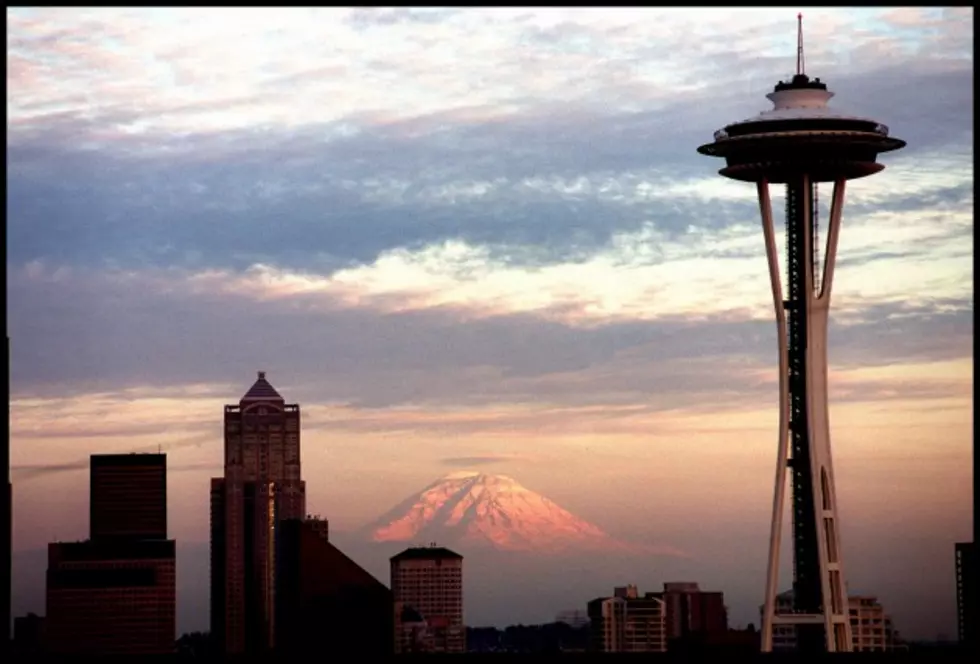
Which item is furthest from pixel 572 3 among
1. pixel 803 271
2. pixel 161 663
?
pixel 803 271

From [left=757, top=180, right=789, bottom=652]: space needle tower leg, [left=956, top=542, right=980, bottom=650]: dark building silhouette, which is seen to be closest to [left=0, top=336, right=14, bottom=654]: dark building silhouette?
[left=757, top=180, right=789, bottom=652]: space needle tower leg

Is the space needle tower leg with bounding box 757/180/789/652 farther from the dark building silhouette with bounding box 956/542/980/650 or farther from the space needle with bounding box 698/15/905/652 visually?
the dark building silhouette with bounding box 956/542/980/650

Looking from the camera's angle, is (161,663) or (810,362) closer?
(161,663)

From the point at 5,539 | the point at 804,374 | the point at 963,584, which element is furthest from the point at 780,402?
the point at 5,539

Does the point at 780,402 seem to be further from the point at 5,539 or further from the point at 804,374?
the point at 5,539

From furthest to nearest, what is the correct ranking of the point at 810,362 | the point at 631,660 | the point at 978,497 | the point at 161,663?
the point at 810,362, the point at 631,660, the point at 161,663, the point at 978,497

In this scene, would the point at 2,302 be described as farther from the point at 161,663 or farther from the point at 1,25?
the point at 161,663

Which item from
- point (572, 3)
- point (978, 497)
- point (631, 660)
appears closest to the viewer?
point (572, 3)

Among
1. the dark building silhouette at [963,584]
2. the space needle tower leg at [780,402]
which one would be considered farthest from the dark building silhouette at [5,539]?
the dark building silhouette at [963,584]

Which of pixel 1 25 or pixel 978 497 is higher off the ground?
pixel 1 25
